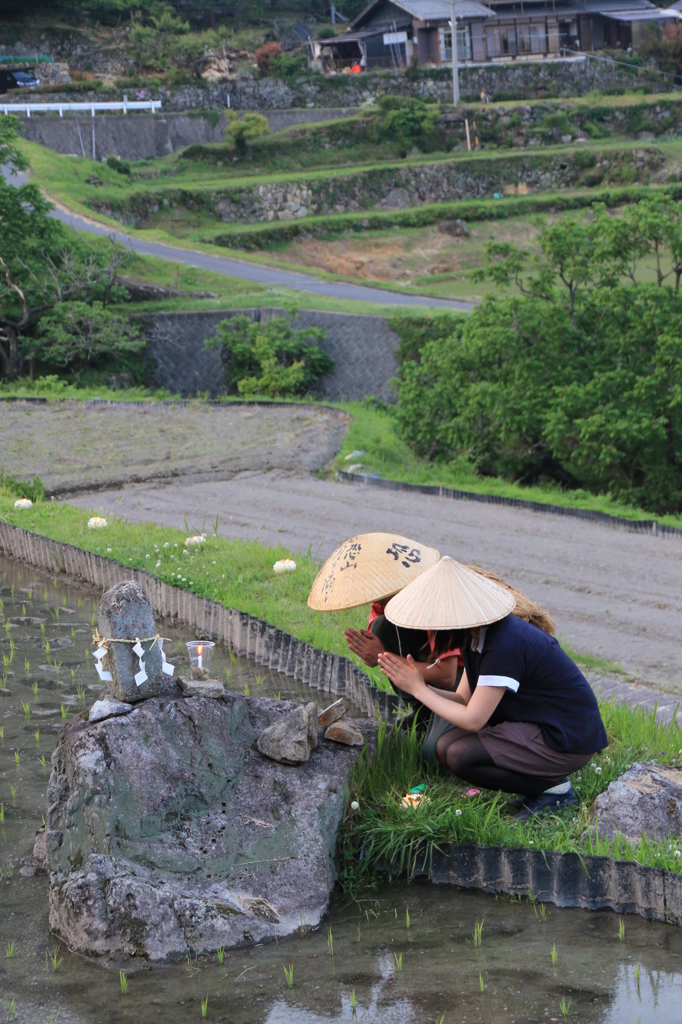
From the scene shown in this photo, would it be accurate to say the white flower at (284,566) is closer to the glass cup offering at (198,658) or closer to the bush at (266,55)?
the glass cup offering at (198,658)

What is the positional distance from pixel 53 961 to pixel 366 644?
188 centimetres

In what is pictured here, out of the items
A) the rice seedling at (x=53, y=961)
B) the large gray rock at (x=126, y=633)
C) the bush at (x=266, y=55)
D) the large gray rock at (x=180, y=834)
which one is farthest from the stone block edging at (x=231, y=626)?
the bush at (x=266, y=55)

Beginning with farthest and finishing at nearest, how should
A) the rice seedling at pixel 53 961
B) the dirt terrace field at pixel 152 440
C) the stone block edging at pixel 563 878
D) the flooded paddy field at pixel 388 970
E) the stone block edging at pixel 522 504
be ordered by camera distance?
the dirt terrace field at pixel 152 440, the stone block edging at pixel 522 504, the stone block edging at pixel 563 878, the rice seedling at pixel 53 961, the flooded paddy field at pixel 388 970

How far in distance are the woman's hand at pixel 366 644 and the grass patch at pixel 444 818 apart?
526 millimetres

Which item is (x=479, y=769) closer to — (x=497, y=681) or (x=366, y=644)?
(x=497, y=681)

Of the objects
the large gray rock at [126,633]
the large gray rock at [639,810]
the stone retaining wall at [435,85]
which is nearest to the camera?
the large gray rock at [126,633]

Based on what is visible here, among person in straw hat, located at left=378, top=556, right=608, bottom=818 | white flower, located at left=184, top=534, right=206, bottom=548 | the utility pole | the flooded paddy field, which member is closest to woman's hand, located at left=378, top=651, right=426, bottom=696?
person in straw hat, located at left=378, top=556, right=608, bottom=818

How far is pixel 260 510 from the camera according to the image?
12250mm

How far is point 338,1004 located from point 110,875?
1.02m

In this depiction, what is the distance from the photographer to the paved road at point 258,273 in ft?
83.9

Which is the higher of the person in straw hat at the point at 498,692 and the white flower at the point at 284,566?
the person in straw hat at the point at 498,692

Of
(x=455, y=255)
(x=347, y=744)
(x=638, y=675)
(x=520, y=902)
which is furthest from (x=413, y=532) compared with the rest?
(x=455, y=255)

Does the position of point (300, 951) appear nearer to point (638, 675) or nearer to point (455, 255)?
point (638, 675)

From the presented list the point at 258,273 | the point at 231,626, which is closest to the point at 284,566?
the point at 231,626
